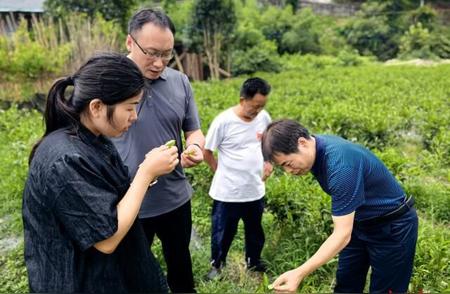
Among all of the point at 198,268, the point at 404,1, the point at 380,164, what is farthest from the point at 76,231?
the point at 404,1

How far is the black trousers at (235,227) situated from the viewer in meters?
3.47

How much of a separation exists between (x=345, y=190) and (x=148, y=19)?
1385 millimetres

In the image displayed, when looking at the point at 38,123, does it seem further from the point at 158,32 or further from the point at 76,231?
the point at 76,231

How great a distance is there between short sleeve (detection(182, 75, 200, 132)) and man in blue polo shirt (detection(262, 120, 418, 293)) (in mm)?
724

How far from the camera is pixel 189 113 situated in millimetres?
2799

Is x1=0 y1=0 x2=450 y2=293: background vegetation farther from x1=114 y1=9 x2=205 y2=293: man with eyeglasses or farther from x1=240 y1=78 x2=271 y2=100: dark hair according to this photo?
x1=240 y1=78 x2=271 y2=100: dark hair

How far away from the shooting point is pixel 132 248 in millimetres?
1811

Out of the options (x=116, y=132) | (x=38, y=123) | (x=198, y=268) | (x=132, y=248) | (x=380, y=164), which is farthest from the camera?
(x=38, y=123)

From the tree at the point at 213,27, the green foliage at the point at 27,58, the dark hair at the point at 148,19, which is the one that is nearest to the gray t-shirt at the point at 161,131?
the dark hair at the point at 148,19

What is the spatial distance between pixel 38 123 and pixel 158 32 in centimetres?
694

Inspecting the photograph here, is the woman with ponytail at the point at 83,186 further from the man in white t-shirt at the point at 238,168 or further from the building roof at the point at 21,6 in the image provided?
the building roof at the point at 21,6

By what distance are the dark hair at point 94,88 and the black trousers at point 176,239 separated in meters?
1.18

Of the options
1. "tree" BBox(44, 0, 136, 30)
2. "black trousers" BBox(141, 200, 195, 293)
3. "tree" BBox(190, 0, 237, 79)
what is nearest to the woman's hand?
"black trousers" BBox(141, 200, 195, 293)

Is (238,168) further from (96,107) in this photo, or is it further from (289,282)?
(96,107)
